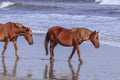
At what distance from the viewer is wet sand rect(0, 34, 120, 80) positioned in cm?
1020

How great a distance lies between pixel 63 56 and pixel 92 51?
47.9 inches

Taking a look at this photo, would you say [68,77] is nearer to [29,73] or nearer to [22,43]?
[29,73]

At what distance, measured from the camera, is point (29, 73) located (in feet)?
34.2

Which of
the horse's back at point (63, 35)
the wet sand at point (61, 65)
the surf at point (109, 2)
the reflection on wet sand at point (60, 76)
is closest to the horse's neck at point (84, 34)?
the horse's back at point (63, 35)

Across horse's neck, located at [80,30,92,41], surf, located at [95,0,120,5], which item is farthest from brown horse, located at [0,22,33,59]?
surf, located at [95,0,120,5]

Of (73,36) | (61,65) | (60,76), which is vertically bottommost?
(61,65)

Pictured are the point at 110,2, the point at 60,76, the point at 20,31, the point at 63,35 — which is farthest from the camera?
the point at 110,2

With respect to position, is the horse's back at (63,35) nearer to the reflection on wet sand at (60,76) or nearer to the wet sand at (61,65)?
the wet sand at (61,65)

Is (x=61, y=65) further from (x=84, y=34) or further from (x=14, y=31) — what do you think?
(x=14, y=31)

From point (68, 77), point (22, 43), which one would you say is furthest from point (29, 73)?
point (22, 43)

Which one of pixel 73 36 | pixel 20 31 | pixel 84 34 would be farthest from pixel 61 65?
pixel 20 31

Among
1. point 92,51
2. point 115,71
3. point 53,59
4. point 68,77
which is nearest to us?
point 68,77

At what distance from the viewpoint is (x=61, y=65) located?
38.4 ft

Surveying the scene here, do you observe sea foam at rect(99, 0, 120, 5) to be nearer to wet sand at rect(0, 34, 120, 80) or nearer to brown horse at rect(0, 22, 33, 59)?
wet sand at rect(0, 34, 120, 80)
